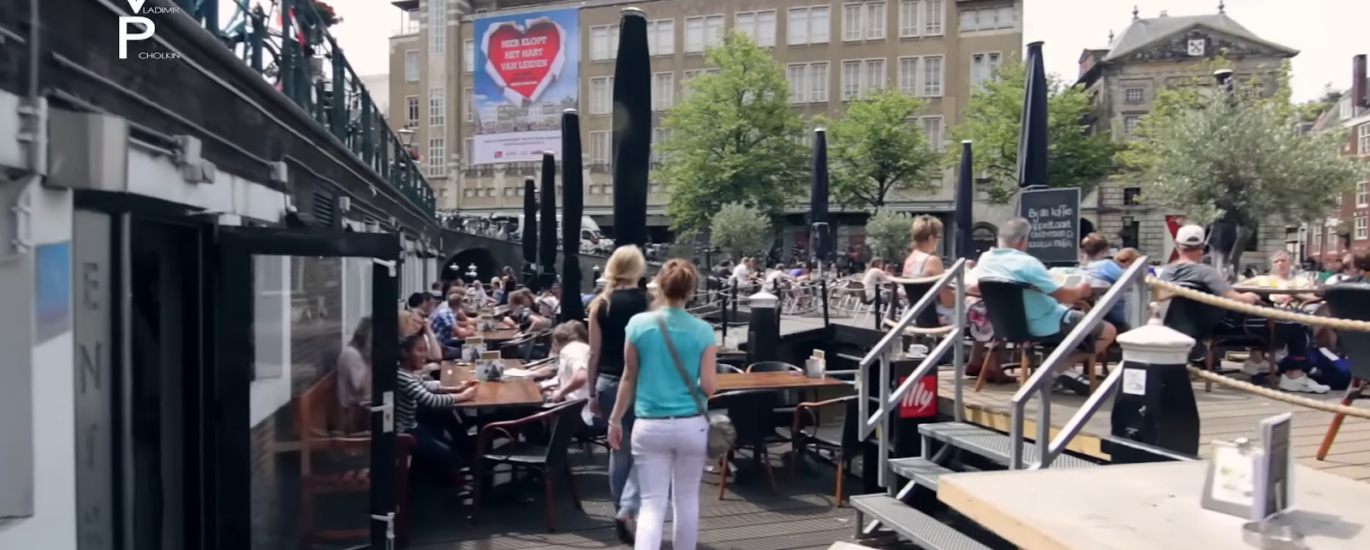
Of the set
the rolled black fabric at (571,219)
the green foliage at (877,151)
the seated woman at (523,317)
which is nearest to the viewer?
the rolled black fabric at (571,219)

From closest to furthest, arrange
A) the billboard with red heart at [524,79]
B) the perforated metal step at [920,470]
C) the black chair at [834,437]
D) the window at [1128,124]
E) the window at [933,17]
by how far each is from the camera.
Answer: the perforated metal step at [920,470]
the black chair at [834,437]
the window at [933,17]
the billboard with red heart at [524,79]
the window at [1128,124]

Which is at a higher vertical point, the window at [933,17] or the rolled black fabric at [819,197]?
the window at [933,17]

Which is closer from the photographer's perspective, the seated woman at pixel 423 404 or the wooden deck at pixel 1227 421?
the wooden deck at pixel 1227 421

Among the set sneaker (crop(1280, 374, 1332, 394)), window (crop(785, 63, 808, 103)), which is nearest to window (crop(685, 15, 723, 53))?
window (crop(785, 63, 808, 103))

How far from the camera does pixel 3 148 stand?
10.1 feet

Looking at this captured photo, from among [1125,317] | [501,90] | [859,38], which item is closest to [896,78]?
[859,38]

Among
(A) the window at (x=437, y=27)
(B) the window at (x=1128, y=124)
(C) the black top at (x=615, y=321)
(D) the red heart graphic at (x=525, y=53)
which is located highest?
(A) the window at (x=437, y=27)

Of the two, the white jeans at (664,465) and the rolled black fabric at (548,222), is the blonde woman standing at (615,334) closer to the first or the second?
the white jeans at (664,465)

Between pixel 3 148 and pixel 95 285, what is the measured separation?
0.98m

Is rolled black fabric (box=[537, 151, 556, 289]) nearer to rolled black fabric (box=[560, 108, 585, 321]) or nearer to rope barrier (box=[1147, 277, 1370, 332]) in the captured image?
rolled black fabric (box=[560, 108, 585, 321])

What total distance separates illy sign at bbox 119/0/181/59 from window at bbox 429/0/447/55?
161 ft

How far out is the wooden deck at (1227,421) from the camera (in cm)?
464

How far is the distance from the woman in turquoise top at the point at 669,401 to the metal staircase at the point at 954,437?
1.03 metres

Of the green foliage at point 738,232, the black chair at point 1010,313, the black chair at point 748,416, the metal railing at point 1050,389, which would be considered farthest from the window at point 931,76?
the metal railing at point 1050,389
